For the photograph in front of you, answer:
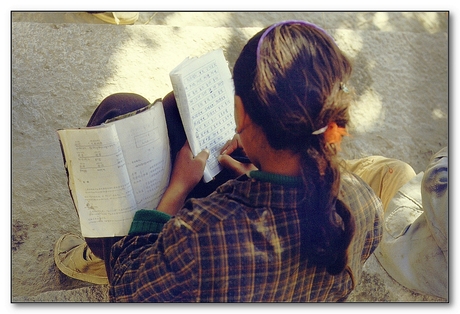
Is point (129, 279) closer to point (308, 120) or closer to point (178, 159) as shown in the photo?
point (178, 159)

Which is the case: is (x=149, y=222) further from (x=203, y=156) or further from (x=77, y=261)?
(x=77, y=261)

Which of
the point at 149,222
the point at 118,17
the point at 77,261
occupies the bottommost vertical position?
the point at 77,261

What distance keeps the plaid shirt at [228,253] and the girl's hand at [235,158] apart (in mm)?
139

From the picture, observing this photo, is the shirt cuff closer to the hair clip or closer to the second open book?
the second open book

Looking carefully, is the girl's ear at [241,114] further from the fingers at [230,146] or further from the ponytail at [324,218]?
the fingers at [230,146]

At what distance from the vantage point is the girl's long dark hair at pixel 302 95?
2.61 ft

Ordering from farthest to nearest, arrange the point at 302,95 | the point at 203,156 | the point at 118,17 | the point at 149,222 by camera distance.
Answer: the point at 118,17
the point at 203,156
the point at 149,222
the point at 302,95

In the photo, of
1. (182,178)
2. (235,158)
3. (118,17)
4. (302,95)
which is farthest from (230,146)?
(118,17)

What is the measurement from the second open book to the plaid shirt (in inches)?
5.3

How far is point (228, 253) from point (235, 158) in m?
0.32

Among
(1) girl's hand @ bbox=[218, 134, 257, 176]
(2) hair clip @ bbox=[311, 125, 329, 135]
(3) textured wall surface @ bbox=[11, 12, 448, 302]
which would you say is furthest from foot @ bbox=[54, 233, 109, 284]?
(2) hair clip @ bbox=[311, 125, 329, 135]

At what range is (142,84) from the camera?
53.7 inches

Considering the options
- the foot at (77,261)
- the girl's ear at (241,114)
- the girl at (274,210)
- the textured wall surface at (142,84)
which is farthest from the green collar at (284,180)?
the foot at (77,261)

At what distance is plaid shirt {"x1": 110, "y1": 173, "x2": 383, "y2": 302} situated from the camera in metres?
0.86
